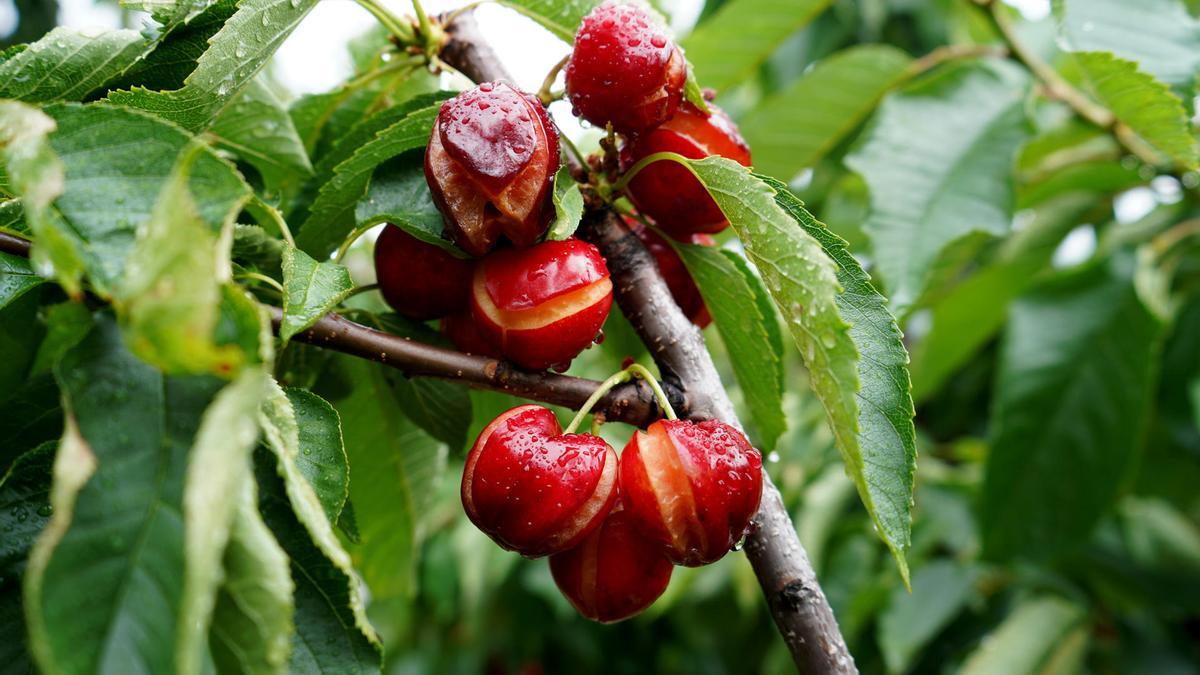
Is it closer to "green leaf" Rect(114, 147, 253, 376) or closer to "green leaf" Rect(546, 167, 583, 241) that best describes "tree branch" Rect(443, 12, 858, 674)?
"green leaf" Rect(546, 167, 583, 241)

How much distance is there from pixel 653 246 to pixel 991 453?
3.40 feet

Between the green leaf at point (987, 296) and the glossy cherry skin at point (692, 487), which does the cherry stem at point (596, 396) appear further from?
the green leaf at point (987, 296)

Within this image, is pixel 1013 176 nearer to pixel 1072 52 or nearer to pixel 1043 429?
pixel 1072 52

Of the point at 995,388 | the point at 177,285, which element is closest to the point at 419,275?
the point at 177,285

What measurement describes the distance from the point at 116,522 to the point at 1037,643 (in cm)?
185

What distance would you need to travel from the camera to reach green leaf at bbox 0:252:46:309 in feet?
2.59

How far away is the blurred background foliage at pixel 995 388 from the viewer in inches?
55.6

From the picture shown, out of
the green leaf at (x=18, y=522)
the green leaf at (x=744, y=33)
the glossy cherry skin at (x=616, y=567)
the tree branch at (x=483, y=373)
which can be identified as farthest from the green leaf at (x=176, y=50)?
the green leaf at (x=744, y=33)

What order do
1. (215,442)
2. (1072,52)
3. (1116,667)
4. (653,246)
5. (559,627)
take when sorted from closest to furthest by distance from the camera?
(215,442)
(653,246)
(1072,52)
(1116,667)
(559,627)

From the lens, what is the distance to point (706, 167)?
2.62ft

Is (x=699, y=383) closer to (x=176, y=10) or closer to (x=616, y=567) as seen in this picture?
(x=616, y=567)

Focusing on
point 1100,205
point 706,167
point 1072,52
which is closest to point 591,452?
point 706,167

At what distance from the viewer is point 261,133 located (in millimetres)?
1052

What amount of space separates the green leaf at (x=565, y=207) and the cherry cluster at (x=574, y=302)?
1 cm
